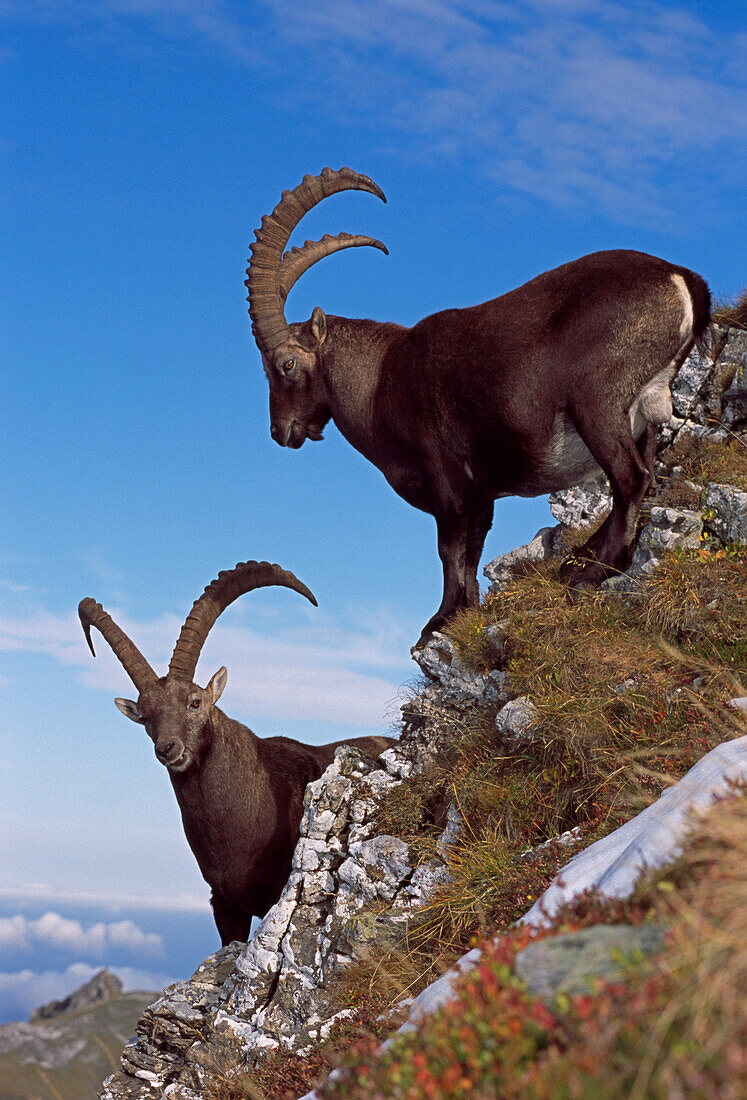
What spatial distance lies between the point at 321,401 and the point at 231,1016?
7521 millimetres

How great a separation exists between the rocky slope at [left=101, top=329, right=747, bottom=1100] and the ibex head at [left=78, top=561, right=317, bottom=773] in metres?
2.04

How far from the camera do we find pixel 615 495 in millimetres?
9852

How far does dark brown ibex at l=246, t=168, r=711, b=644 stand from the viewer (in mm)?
9656

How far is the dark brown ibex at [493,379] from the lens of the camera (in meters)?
9.66

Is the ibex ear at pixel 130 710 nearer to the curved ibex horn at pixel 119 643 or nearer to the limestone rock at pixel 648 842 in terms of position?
the curved ibex horn at pixel 119 643

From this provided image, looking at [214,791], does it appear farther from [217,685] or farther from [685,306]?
[685,306]

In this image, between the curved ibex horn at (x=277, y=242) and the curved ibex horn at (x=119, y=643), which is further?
the curved ibex horn at (x=277, y=242)

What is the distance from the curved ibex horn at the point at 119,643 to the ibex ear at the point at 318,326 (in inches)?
184

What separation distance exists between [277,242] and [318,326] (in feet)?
3.93

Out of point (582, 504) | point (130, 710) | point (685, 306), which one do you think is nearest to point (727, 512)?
point (685, 306)

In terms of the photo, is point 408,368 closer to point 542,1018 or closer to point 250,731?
point 250,731

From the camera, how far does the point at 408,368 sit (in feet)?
37.0

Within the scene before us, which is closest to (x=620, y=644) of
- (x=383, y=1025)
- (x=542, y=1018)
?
(x=383, y=1025)

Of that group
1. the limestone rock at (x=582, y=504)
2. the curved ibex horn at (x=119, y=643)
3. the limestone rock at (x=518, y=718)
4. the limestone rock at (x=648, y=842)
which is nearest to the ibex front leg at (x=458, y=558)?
the limestone rock at (x=582, y=504)
